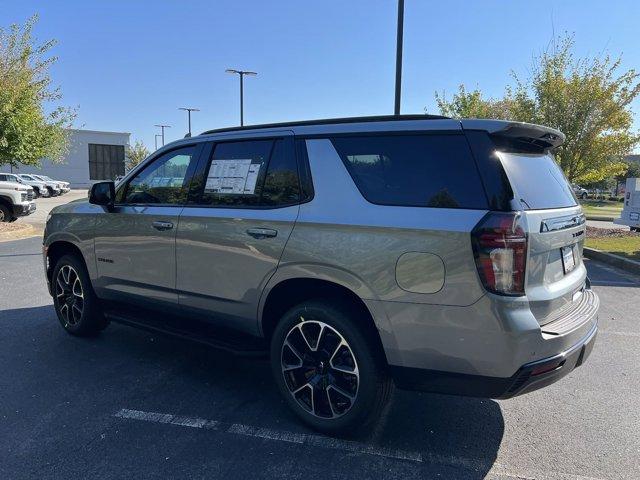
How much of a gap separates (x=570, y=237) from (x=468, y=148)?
0.90m

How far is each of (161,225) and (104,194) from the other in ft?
2.76

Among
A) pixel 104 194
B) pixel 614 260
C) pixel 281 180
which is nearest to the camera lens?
pixel 281 180

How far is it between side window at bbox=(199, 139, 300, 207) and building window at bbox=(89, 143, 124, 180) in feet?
183

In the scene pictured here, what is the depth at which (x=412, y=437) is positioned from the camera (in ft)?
10.2

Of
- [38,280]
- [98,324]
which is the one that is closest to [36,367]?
[98,324]

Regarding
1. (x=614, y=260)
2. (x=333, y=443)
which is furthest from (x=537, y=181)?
(x=614, y=260)

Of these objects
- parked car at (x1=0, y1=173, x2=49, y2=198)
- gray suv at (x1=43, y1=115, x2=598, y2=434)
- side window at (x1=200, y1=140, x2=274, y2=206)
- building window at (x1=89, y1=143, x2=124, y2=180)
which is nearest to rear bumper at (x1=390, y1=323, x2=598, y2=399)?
gray suv at (x1=43, y1=115, x2=598, y2=434)

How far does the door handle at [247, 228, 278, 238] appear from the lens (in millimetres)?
3199

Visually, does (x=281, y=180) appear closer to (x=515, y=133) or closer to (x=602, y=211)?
(x=515, y=133)

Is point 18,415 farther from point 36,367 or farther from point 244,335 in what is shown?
point 244,335

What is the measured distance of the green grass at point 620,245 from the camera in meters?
10.4

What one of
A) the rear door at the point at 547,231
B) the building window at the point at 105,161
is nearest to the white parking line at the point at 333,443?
the rear door at the point at 547,231

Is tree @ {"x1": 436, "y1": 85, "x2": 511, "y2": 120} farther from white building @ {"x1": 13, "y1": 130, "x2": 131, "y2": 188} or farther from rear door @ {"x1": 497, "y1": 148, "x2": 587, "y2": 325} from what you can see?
white building @ {"x1": 13, "y1": 130, "x2": 131, "y2": 188}

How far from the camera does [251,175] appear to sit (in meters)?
3.50
